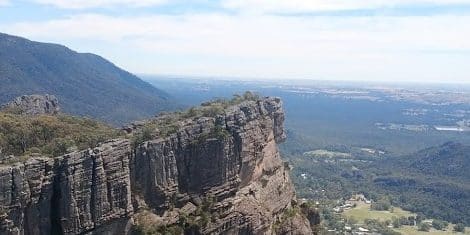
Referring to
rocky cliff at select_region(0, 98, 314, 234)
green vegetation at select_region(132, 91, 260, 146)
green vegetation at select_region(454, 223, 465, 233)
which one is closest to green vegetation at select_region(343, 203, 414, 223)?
green vegetation at select_region(454, 223, 465, 233)

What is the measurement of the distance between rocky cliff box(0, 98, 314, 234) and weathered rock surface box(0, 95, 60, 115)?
939 inches

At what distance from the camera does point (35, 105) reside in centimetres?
7612

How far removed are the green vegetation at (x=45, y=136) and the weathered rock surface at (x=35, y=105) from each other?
15.3 meters

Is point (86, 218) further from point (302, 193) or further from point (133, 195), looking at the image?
point (302, 193)

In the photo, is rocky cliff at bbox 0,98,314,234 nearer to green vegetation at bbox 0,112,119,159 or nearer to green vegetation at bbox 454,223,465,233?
green vegetation at bbox 0,112,119,159

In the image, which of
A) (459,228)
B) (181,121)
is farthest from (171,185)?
(459,228)

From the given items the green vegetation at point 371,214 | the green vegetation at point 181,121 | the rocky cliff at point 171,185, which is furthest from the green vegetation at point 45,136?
the green vegetation at point 371,214

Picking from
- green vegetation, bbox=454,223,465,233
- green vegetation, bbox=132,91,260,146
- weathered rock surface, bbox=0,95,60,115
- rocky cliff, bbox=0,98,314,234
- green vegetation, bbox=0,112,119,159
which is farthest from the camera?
green vegetation, bbox=454,223,465,233

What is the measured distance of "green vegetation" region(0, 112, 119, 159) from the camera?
46906 mm

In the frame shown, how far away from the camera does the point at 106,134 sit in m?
52.8

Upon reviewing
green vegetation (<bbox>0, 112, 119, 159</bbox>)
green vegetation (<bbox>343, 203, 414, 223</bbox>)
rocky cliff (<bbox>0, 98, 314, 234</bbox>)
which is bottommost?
green vegetation (<bbox>343, 203, 414, 223</bbox>)

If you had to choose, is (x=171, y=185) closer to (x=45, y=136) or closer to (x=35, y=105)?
(x=45, y=136)

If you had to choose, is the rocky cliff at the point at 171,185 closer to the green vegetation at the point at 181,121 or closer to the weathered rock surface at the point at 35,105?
the green vegetation at the point at 181,121

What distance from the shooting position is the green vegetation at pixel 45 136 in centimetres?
4691
